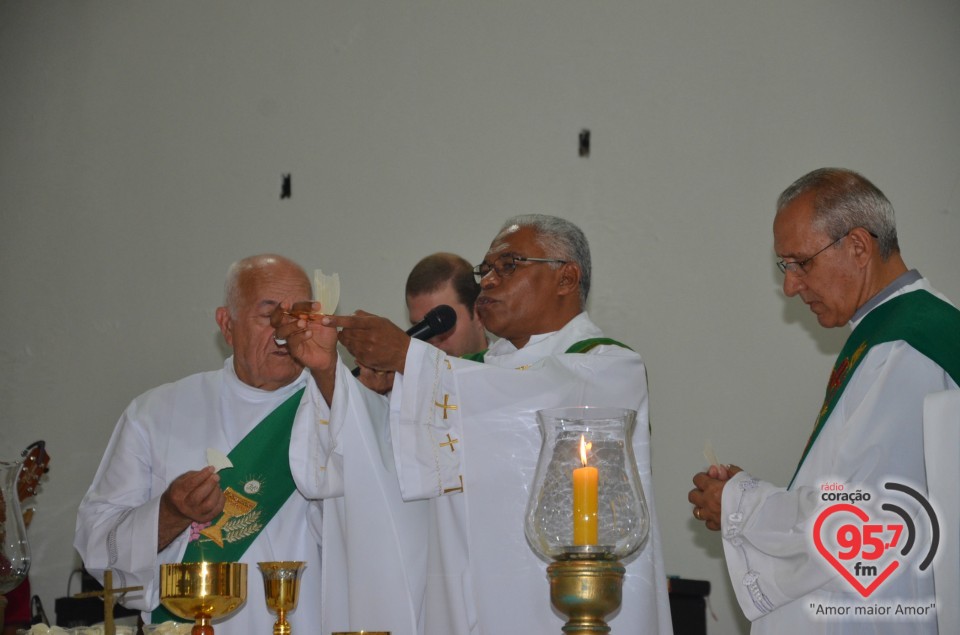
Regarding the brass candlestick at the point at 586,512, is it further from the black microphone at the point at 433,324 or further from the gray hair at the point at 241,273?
the gray hair at the point at 241,273

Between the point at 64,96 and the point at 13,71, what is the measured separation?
423mm

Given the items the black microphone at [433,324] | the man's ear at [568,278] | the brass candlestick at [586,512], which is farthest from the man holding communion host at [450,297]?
the brass candlestick at [586,512]

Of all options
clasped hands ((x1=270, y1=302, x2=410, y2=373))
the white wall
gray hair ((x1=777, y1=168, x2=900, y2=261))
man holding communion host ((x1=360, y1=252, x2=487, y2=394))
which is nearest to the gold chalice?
clasped hands ((x1=270, y1=302, x2=410, y2=373))

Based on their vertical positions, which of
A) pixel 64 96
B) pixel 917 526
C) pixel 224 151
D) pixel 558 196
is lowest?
pixel 917 526

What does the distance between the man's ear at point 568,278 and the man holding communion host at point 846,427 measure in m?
0.84

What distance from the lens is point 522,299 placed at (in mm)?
4066

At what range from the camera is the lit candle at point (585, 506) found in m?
2.03

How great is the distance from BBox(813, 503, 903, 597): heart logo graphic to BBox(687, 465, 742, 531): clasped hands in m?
0.37

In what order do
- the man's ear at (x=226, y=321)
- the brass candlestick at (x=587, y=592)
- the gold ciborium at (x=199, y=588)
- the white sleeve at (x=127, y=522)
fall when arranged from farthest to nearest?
the man's ear at (x=226, y=321) → the white sleeve at (x=127, y=522) → the gold ciborium at (x=199, y=588) → the brass candlestick at (x=587, y=592)

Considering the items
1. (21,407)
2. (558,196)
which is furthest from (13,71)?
(558,196)

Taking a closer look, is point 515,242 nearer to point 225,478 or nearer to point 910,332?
point 225,478

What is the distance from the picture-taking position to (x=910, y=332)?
10.3ft

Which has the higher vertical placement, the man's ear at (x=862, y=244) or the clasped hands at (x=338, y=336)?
the man's ear at (x=862, y=244)

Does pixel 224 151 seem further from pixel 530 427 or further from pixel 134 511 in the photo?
pixel 530 427
